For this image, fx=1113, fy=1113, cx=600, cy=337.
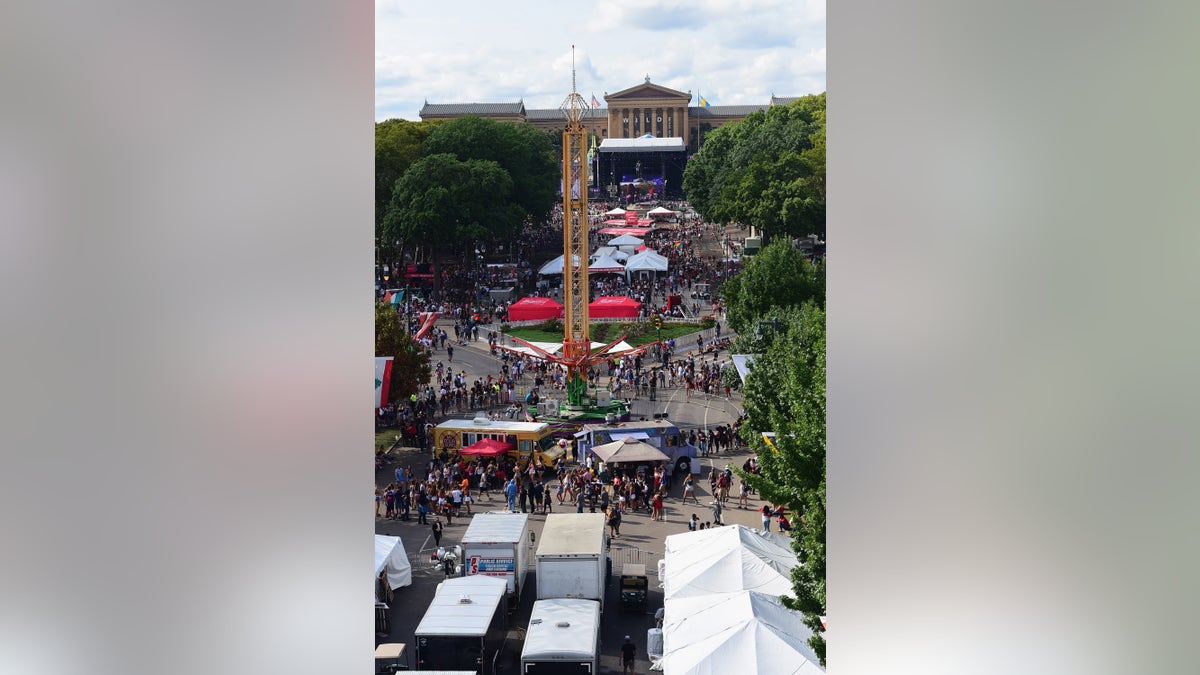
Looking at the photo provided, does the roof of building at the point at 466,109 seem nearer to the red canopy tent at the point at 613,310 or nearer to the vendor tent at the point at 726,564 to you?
the red canopy tent at the point at 613,310

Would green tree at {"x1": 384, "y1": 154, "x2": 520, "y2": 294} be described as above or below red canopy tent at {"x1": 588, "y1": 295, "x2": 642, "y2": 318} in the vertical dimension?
above

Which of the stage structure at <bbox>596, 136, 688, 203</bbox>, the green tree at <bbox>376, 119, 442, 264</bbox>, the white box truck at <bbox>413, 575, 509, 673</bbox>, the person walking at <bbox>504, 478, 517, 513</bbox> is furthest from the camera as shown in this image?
the stage structure at <bbox>596, 136, 688, 203</bbox>

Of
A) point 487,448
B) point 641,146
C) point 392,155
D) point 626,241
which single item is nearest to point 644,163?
point 641,146

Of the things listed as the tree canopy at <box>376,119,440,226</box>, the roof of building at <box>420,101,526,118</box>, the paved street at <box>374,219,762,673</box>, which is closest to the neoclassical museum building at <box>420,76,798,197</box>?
the roof of building at <box>420,101,526,118</box>
